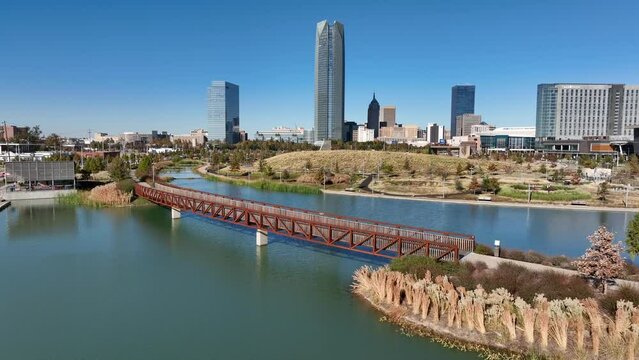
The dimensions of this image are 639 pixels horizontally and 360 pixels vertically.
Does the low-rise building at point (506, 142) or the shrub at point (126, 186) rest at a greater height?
the low-rise building at point (506, 142)

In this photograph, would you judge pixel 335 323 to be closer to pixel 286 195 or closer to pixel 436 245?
pixel 436 245

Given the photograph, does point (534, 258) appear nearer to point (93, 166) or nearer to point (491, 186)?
point (491, 186)

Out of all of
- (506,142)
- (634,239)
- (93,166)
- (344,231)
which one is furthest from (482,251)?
A: (506,142)

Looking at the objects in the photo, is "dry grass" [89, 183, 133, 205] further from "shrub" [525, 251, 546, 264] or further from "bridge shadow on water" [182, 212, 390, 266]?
"shrub" [525, 251, 546, 264]

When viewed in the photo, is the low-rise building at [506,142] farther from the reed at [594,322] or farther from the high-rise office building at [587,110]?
the reed at [594,322]

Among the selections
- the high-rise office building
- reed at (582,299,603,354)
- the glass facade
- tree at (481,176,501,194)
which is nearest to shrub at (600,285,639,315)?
reed at (582,299,603,354)

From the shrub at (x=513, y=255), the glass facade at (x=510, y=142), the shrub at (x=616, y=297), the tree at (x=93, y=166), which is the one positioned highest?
the glass facade at (x=510, y=142)

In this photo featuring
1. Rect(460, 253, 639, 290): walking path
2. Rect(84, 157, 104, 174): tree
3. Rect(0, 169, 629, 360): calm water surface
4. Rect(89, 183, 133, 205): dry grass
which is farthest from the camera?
Rect(84, 157, 104, 174): tree

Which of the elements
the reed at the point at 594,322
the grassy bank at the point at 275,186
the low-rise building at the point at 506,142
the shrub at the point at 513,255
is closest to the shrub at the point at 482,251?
the shrub at the point at 513,255
